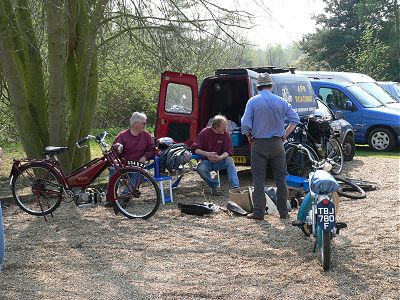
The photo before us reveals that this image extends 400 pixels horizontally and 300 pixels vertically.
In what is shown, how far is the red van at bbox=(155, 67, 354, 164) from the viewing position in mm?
11250

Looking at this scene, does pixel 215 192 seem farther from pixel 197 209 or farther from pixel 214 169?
pixel 197 209

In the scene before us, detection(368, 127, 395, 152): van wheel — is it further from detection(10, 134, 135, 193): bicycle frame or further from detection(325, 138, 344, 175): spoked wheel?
detection(10, 134, 135, 193): bicycle frame

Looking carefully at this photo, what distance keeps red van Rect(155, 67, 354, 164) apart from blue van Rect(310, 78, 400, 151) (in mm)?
4148

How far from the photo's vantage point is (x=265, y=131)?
7.83 meters

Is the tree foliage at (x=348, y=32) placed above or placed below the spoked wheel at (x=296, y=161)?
above

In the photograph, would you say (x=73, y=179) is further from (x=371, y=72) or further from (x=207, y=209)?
(x=371, y=72)

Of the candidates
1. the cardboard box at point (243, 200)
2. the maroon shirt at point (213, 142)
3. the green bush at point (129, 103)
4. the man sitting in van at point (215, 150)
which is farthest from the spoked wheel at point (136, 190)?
the green bush at point (129, 103)

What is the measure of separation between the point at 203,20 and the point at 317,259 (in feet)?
16.2

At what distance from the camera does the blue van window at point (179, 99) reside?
11.3 metres

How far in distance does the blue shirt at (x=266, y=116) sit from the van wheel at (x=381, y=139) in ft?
30.4

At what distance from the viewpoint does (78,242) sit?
7.09m

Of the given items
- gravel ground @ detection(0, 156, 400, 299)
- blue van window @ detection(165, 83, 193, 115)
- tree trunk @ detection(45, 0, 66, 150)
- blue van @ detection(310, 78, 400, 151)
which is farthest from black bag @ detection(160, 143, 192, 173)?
blue van @ detection(310, 78, 400, 151)

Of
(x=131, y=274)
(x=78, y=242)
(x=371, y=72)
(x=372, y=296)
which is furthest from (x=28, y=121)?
(x=371, y=72)

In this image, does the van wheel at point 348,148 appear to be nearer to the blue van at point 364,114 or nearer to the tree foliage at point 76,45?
the blue van at point 364,114
